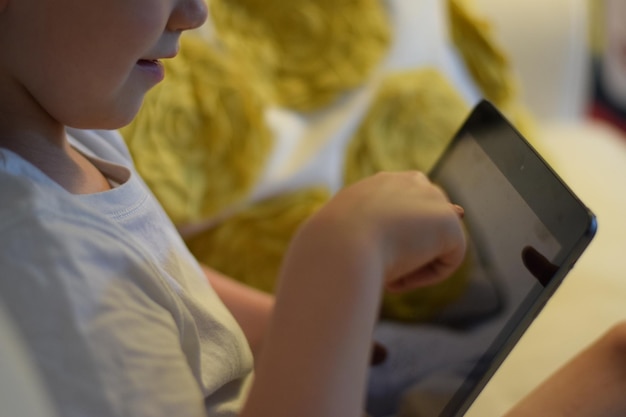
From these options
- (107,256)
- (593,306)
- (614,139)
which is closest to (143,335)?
(107,256)

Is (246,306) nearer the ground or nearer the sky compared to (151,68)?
nearer the ground

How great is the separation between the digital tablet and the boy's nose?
7.5 inches

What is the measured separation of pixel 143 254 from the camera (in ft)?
1.31

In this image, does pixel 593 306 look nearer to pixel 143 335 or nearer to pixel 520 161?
pixel 520 161

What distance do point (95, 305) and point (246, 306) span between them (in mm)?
199

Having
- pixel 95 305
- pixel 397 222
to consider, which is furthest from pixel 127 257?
pixel 397 222

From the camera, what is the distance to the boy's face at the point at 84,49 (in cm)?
38

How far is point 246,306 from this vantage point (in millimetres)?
556

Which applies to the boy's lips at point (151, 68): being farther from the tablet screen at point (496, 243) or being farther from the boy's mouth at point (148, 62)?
the tablet screen at point (496, 243)

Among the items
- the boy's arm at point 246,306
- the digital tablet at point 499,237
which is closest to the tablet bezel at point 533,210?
the digital tablet at point 499,237

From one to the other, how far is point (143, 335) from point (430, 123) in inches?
17.6

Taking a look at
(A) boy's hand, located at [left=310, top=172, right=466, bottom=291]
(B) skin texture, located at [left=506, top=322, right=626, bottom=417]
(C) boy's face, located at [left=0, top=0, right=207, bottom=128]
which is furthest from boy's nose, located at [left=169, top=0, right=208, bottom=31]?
(B) skin texture, located at [left=506, top=322, right=626, bottom=417]

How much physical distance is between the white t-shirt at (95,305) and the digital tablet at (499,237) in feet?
0.49

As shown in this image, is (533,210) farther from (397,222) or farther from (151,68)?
(151,68)
